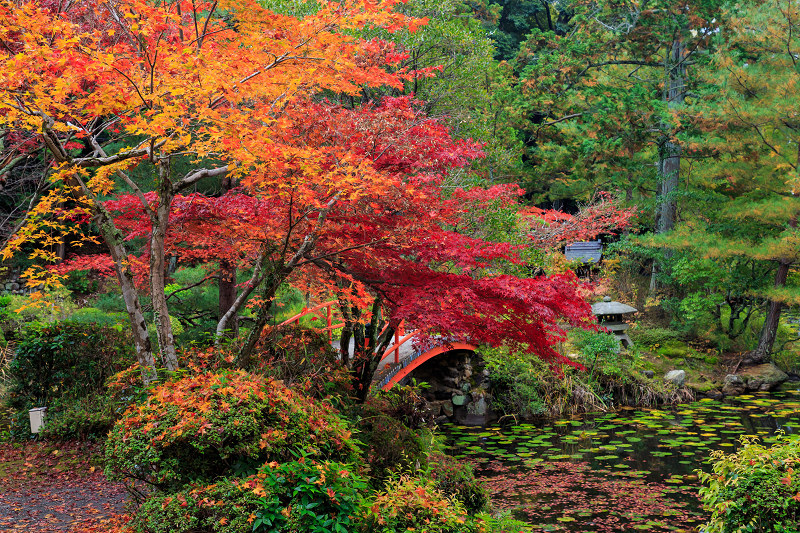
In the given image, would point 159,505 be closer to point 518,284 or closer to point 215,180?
point 518,284

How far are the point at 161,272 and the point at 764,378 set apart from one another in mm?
13696

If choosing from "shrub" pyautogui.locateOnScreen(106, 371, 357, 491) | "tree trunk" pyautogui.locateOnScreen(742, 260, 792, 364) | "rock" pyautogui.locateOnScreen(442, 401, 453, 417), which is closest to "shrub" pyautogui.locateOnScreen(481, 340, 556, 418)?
"rock" pyautogui.locateOnScreen(442, 401, 453, 417)

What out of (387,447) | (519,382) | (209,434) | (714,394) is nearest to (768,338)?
(714,394)

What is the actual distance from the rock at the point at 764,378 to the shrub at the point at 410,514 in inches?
470

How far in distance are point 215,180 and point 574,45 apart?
12.0 m

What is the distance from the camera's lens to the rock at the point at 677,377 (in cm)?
1402

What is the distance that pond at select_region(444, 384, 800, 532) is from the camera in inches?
293

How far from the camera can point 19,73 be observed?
481 centimetres

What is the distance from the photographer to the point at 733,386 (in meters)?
14.4

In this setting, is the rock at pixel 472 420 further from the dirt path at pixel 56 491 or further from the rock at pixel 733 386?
the dirt path at pixel 56 491

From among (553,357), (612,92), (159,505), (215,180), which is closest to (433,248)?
(553,357)

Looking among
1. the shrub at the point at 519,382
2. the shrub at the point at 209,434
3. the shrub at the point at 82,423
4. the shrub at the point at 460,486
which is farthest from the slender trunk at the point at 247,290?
the shrub at the point at 519,382

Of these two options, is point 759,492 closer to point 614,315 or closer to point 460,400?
point 460,400

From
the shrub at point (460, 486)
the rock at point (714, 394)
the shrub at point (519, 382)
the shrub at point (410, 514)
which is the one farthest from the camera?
the rock at point (714, 394)
